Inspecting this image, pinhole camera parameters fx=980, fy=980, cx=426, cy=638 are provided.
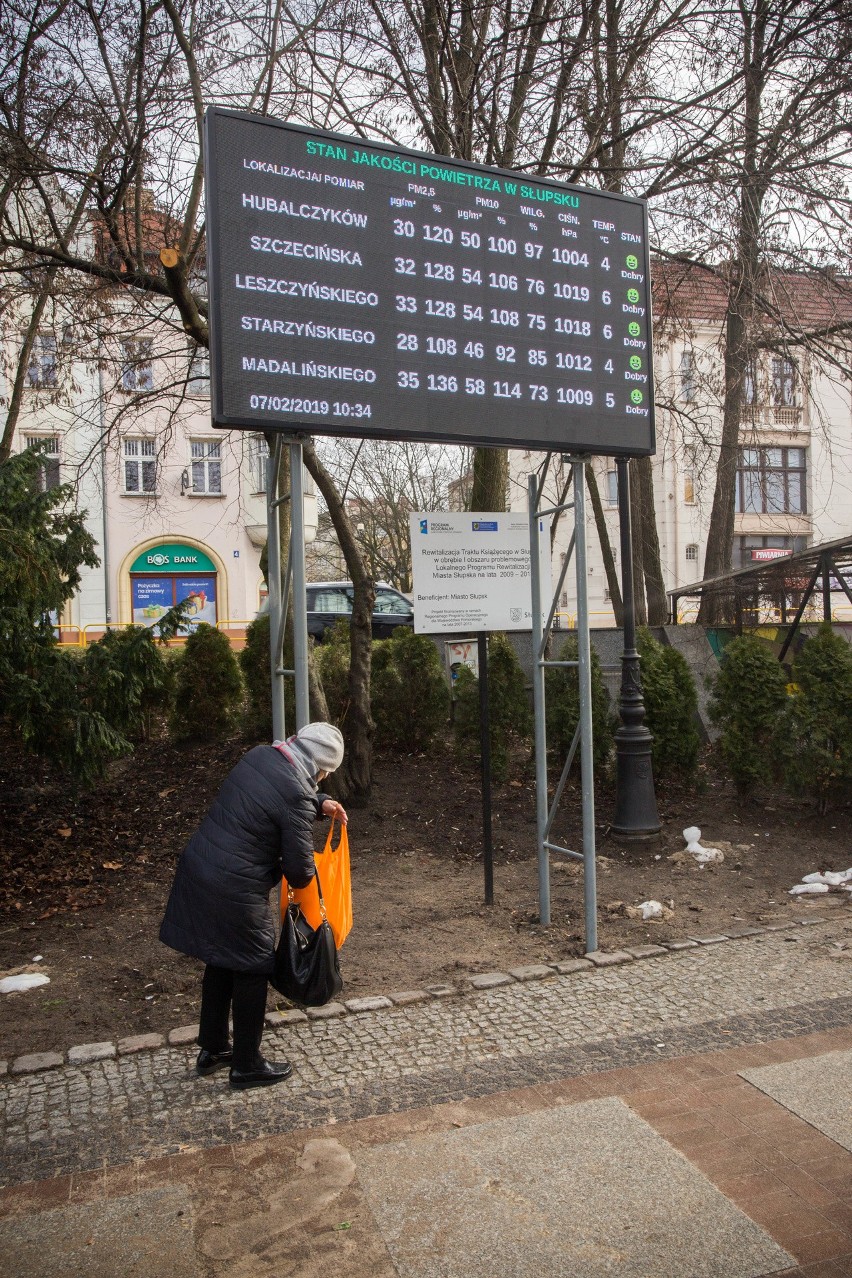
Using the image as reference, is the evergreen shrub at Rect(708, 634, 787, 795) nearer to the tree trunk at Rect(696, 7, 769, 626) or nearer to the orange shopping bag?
the tree trunk at Rect(696, 7, 769, 626)

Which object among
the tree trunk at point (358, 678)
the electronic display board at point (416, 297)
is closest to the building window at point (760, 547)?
the tree trunk at point (358, 678)

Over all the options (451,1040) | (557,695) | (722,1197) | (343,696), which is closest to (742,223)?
(557,695)

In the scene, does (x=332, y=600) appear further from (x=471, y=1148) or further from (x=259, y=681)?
(x=471, y=1148)

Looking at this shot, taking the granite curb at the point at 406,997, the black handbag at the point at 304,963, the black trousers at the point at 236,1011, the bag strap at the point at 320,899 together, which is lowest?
the granite curb at the point at 406,997

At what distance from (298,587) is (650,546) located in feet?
36.3

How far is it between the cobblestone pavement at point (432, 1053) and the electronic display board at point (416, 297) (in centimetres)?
302

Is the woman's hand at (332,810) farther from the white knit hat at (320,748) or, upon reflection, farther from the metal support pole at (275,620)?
the metal support pole at (275,620)

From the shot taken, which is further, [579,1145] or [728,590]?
[728,590]

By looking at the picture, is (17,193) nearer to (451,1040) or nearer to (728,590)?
(451,1040)

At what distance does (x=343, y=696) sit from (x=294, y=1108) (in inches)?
284

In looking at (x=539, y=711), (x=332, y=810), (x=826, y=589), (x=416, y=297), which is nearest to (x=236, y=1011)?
(x=332, y=810)

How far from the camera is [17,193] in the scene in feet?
30.3

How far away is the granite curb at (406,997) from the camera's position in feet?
15.0

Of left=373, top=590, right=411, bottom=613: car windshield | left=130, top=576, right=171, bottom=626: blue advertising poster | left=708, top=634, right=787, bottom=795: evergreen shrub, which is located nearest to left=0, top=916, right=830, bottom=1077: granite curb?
left=708, top=634, right=787, bottom=795: evergreen shrub
